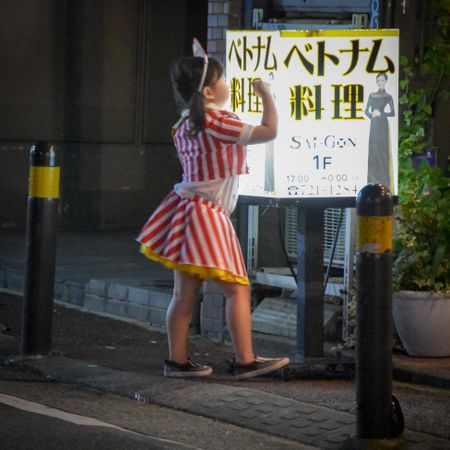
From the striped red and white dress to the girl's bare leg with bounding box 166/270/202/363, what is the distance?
0.53ft

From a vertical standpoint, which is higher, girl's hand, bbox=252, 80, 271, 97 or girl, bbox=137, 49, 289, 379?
girl's hand, bbox=252, 80, 271, 97

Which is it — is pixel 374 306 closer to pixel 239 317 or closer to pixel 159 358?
pixel 239 317

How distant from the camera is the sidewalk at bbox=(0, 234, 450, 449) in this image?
6.00 metres

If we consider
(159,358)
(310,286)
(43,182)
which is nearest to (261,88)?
(310,286)

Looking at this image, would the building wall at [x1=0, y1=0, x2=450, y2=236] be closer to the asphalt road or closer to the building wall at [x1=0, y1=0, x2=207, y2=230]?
the building wall at [x1=0, y1=0, x2=207, y2=230]

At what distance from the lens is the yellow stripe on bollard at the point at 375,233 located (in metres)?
5.57

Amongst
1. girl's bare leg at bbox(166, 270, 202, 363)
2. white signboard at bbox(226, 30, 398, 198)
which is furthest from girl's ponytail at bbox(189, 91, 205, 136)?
girl's bare leg at bbox(166, 270, 202, 363)

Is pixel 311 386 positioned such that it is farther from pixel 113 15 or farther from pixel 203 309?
pixel 113 15

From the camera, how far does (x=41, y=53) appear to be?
13453 millimetres

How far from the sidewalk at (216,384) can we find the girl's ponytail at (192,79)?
145 cm

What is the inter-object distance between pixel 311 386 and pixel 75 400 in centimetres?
134

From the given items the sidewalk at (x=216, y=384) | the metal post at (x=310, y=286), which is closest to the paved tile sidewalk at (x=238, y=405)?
the sidewalk at (x=216, y=384)

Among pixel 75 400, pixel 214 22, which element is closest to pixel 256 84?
pixel 214 22

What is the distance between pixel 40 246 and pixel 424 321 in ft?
7.83
